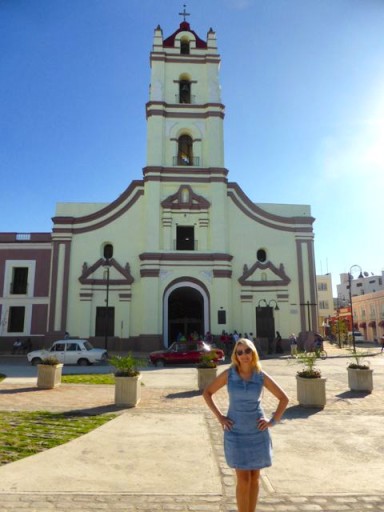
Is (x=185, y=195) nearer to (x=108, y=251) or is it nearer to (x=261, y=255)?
(x=108, y=251)

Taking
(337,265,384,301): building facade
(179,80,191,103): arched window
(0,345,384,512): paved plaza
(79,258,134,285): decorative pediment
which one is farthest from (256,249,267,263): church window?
(337,265,384,301): building facade

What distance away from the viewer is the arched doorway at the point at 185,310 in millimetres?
29808

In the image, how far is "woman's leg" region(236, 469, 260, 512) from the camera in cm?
390

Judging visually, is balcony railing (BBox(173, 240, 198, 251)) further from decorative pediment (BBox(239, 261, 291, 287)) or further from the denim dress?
the denim dress

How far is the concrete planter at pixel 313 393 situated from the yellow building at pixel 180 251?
19.0m

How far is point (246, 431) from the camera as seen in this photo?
3936 millimetres

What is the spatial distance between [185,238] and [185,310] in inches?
251

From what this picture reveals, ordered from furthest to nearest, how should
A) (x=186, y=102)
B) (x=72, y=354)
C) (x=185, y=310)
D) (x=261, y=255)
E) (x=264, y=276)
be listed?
(x=186, y=102)
(x=185, y=310)
(x=261, y=255)
(x=264, y=276)
(x=72, y=354)

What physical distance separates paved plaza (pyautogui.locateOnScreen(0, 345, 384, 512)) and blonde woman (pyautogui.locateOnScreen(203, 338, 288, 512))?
0.83 meters

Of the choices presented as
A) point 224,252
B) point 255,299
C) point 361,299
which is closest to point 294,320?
point 255,299

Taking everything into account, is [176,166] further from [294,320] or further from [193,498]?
[193,498]

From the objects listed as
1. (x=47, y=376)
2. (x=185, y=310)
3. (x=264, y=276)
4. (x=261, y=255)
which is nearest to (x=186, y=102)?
(x=261, y=255)

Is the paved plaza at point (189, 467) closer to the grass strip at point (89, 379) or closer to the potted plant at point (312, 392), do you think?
the potted plant at point (312, 392)

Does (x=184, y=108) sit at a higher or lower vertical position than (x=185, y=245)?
higher
